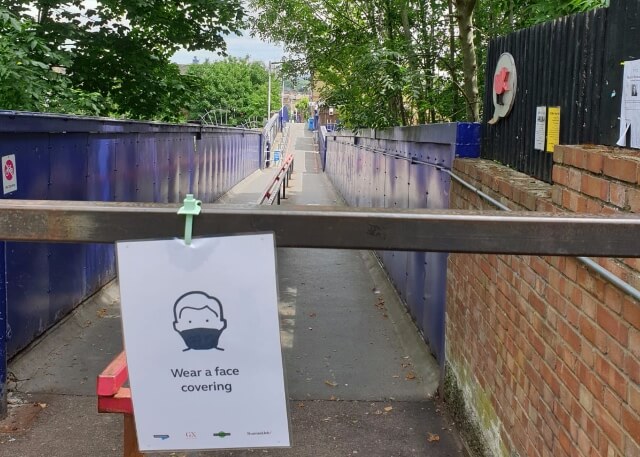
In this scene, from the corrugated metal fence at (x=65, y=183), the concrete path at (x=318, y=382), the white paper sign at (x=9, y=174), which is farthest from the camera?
the corrugated metal fence at (x=65, y=183)

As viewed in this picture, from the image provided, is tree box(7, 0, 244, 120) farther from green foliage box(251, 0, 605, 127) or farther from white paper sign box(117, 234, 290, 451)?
white paper sign box(117, 234, 290, 451)

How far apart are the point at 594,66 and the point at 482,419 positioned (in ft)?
6.79

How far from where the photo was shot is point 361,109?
463 inches

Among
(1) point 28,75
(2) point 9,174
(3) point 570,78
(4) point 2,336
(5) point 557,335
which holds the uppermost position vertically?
(1) point 28,75

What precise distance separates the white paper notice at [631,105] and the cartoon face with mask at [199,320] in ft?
5.82

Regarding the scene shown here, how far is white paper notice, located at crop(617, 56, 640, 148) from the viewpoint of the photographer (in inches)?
105

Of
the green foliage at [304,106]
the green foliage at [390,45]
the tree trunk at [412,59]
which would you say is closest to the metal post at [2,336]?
the green foliage at [390,45]

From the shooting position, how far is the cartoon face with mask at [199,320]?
170 centimetres


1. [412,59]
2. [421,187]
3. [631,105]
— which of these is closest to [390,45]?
[412,59]

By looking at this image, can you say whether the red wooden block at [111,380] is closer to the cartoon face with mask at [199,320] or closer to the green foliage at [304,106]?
the cartoon face with mask at [199,320]

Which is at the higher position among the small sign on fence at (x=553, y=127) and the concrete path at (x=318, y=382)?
the small sign on fence at (x=553, y=127)

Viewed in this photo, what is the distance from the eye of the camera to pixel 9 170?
514 cm

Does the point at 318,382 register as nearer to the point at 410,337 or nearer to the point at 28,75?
the point at 410,337

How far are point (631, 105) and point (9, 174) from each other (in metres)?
4.23
